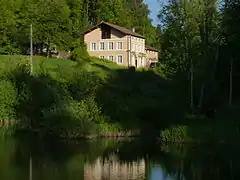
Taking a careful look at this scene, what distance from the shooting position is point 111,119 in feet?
136

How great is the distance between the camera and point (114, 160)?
3048cm

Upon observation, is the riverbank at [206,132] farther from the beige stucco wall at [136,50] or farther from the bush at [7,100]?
the beige stucco wall at [136,50]

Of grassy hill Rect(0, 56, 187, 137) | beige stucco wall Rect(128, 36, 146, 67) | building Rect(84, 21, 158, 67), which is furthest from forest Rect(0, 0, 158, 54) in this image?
grassy hill Rect(0, 56, 187, 137)

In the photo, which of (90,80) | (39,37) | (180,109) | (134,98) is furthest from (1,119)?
(39,37)

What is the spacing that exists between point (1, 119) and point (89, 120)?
35.7 feet

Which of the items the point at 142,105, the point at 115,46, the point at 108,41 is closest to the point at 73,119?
the point at 142,105

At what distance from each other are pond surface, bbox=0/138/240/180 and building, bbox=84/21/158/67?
48548 millimetres

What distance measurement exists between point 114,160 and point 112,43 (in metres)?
57.7

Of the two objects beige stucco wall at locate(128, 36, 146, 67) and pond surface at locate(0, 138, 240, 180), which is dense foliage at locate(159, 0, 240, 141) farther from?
beige stucco wall at locate(128, 36, 146, 67)

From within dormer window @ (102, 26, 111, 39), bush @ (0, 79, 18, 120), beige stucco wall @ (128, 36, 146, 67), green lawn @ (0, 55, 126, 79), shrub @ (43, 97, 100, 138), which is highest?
dormer window @ (102, 26, 111, 39)

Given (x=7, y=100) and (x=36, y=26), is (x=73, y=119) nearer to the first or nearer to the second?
(x=7, y=100)

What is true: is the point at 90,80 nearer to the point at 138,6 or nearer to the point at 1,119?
the point at 1,119

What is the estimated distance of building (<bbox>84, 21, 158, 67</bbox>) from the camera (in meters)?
85.2

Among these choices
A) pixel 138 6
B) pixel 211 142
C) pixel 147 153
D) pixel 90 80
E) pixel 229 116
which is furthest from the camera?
pixel 138 6
